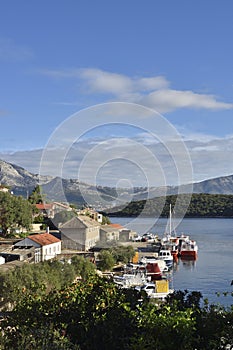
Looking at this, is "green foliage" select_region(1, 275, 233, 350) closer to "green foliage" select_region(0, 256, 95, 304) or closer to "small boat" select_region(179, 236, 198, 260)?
"green foliage" select_region(0, 256, 95, 304)

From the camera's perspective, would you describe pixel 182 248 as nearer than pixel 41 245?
No

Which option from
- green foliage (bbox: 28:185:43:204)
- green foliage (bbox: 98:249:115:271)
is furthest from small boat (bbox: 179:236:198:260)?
green foliage (bbox: 28:185:43:204)

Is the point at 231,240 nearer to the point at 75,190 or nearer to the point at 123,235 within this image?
the point at 123,235

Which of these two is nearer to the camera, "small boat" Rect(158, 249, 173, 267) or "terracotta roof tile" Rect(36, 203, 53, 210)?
"small boat" Rect(158, 249, 173, 267)

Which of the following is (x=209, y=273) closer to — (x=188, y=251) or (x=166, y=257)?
(x=166, y=257)

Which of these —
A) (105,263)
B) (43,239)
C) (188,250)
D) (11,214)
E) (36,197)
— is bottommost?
(105,263)

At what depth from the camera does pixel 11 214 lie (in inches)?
1770

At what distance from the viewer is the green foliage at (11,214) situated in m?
45.1

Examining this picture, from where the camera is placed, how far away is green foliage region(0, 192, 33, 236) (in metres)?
45.1

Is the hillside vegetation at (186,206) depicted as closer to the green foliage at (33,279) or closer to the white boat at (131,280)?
the white boat at (131,280)

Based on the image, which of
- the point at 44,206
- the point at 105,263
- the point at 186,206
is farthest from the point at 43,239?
the point at 186,206

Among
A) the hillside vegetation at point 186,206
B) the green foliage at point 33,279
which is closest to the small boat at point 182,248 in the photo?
the green foliage at point 33,279

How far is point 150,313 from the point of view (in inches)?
387

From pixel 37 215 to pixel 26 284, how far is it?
3688 cm
